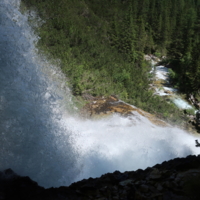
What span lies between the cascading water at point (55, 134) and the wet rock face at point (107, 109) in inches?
19.0

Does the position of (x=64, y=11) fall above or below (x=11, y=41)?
above

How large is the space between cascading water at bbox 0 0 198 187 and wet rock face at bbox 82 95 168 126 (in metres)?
0.48

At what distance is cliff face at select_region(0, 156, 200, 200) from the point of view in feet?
13.8

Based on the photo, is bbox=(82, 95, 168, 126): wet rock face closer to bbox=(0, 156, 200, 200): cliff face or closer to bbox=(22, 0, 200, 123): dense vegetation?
bbox=(22, 0, 200, 123): dense vegetation

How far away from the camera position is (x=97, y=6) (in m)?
28.7

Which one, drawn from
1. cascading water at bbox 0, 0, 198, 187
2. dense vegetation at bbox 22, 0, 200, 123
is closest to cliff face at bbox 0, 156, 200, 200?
cascading water at bbox 0, 0, 198, 187

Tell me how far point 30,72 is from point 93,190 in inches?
346

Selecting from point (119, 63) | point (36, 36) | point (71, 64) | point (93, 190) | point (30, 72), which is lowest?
point (93, 190)

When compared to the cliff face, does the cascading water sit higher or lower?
higher

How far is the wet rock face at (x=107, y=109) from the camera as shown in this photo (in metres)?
11.1

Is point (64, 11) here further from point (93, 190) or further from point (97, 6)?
point (93, 190)

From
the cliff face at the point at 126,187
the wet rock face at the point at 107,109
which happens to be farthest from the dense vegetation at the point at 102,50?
the cliff face at the point at 126,187

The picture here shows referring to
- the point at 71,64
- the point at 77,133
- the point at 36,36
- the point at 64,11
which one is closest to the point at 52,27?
the point at 36,36

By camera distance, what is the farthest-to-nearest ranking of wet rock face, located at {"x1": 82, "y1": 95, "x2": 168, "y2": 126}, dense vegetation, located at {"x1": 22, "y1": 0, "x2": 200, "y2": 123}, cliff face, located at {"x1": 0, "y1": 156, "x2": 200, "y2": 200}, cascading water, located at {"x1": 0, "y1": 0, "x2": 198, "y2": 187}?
dense vegetation, located at {"x1": 22, "y1": 0, "x2": 200, "y2": 123} < wet rock face, located at {"x1": 82, "y1": 95, "x2": 168, "y2": 126} < cascading water, located at {"x1": 0, "y1": 0, "x2": 198, "y2": 187} < cliff face, located at {"x1": 0, "y1": 156, "x2": 200, "y2": 200}
